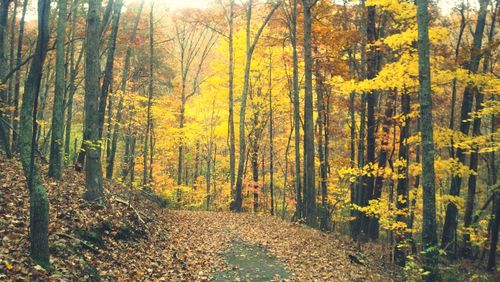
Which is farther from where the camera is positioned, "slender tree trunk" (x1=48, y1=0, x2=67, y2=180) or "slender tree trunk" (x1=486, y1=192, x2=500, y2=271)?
"slender tree trunk" (x1=486, y1=192, x2=500, y2=271)

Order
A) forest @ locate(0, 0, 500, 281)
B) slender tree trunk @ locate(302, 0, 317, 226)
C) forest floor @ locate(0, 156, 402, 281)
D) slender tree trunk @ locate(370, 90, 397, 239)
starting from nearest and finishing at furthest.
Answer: forest floor @ locate(0, 156, 402, 281) < forest @ locate(0, 0, 500, 281) < slender tree trunk @ locate(302, 0, 317, 226) < slender tree trunk @ locate(370, 90, 397, 239)

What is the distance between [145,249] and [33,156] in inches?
182

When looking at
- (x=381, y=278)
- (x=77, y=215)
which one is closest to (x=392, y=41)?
(x=381, y=278)

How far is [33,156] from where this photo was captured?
5.54m

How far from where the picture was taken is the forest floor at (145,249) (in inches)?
256

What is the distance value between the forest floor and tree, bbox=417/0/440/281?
2.30 metres

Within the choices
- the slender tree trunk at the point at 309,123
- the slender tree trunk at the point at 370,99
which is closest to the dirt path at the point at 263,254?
the slender tree trunk at the point at 309,123

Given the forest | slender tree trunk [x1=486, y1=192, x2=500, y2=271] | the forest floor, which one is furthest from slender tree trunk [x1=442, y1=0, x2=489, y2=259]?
the forest floor

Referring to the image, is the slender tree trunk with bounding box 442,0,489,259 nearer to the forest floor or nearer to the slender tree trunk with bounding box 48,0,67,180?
the forest floor

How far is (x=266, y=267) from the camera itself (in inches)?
381

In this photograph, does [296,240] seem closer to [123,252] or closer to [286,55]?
[123,252]

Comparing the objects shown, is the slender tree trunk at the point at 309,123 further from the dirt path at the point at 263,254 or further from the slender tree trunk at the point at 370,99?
the slender tree trunk at the point at 370,99

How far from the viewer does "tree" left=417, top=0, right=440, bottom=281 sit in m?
7.91

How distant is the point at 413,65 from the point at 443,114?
16122 mm
